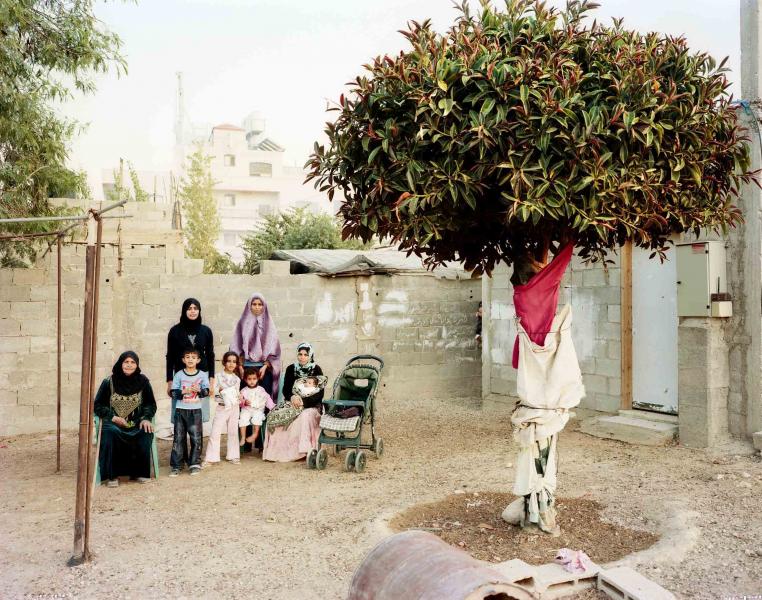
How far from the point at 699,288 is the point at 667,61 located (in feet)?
11.9

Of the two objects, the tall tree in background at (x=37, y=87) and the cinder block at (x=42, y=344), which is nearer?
the tall tree in background at (x=37, y=87)

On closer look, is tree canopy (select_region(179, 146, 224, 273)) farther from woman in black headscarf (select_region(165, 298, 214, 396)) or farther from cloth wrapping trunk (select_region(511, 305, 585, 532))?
cloth wrapping trunk (select_region(511, 305, 585, 532))

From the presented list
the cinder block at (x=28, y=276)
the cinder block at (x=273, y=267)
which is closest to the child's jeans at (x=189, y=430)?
the cinder block at (x=28, y=276)

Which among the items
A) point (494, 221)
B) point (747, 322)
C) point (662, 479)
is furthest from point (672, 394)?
point (494, 221)

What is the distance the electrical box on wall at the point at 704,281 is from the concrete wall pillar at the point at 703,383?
0.13 metres

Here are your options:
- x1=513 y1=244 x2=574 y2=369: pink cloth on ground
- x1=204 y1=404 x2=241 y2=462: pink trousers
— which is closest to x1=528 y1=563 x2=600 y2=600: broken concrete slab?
Result: x1=513 y1=244 x2=574 y2=369: pink cloth on ground

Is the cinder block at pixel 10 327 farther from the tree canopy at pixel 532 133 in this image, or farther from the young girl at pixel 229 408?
the tree canopy at pixel 532 133

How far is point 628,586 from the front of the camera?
3898 millimetres

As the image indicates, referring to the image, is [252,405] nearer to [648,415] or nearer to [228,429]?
[228,429]

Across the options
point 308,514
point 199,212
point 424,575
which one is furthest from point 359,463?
point 199,212

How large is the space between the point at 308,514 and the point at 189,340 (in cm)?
302

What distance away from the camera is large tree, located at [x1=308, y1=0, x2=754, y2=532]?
4.09 metres

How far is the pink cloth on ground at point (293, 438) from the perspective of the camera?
7789 mm

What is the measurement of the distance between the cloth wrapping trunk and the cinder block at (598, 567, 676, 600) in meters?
0.83
